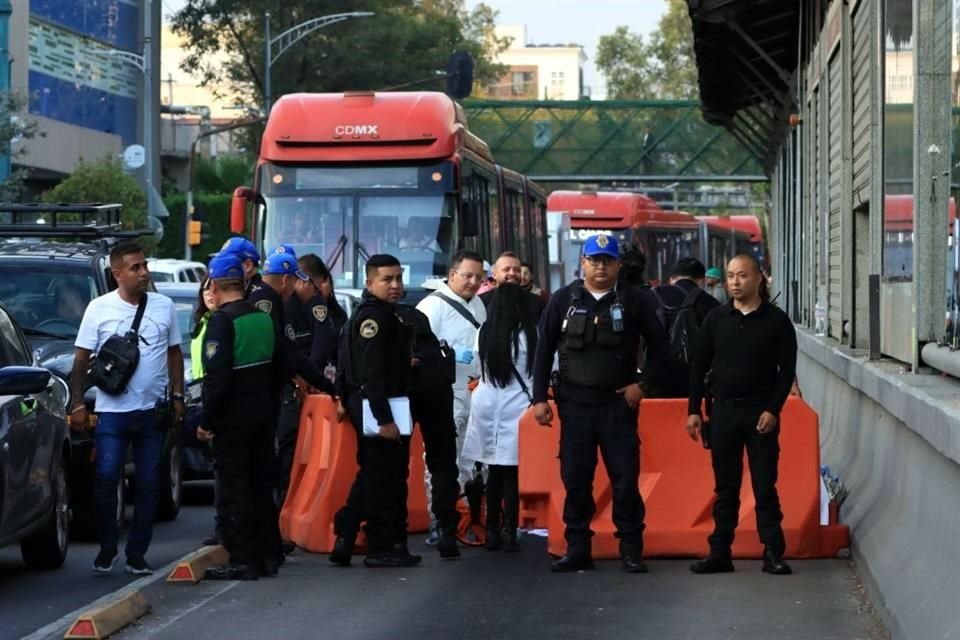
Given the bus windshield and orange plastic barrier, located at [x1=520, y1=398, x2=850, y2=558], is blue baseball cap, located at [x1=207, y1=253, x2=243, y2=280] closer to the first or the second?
orange plastic barrier, located at [x1=520, y1=398, x2=850, y2=558]

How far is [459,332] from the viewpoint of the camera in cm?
1343

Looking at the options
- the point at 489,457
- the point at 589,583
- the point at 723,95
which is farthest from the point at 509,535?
the point at 723,95

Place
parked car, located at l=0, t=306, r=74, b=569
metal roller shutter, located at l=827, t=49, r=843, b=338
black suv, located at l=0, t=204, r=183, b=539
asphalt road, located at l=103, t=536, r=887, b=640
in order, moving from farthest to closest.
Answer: metal roller shutter, located at l=827, t=49, r=843, b=338
black suv, located at l=0, t=204, r=183, b=539
parked car, located at l=0, t=306, r=74, b=569
asphalt road, located at l=103, t=536, r=887, b=640

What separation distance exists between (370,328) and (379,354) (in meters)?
0.16

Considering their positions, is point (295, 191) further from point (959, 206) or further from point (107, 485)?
point (959, 206)

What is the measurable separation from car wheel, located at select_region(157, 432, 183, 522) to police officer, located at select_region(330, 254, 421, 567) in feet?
10.8

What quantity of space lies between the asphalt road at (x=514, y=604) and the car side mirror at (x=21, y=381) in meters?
1.27

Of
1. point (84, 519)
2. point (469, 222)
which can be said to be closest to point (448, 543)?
point (84, 519)

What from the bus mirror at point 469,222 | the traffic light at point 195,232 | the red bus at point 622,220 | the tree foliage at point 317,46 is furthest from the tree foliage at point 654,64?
the bus mirror at point 469,222

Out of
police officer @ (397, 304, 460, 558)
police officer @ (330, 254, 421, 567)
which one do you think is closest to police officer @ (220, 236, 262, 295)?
police officer @ (330, 254, 421, 567)

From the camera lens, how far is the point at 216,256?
38.8 feet

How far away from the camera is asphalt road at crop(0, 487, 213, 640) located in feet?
34.7

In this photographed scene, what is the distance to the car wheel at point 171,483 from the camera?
1544 cm

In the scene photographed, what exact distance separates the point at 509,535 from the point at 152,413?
7.97 ft
